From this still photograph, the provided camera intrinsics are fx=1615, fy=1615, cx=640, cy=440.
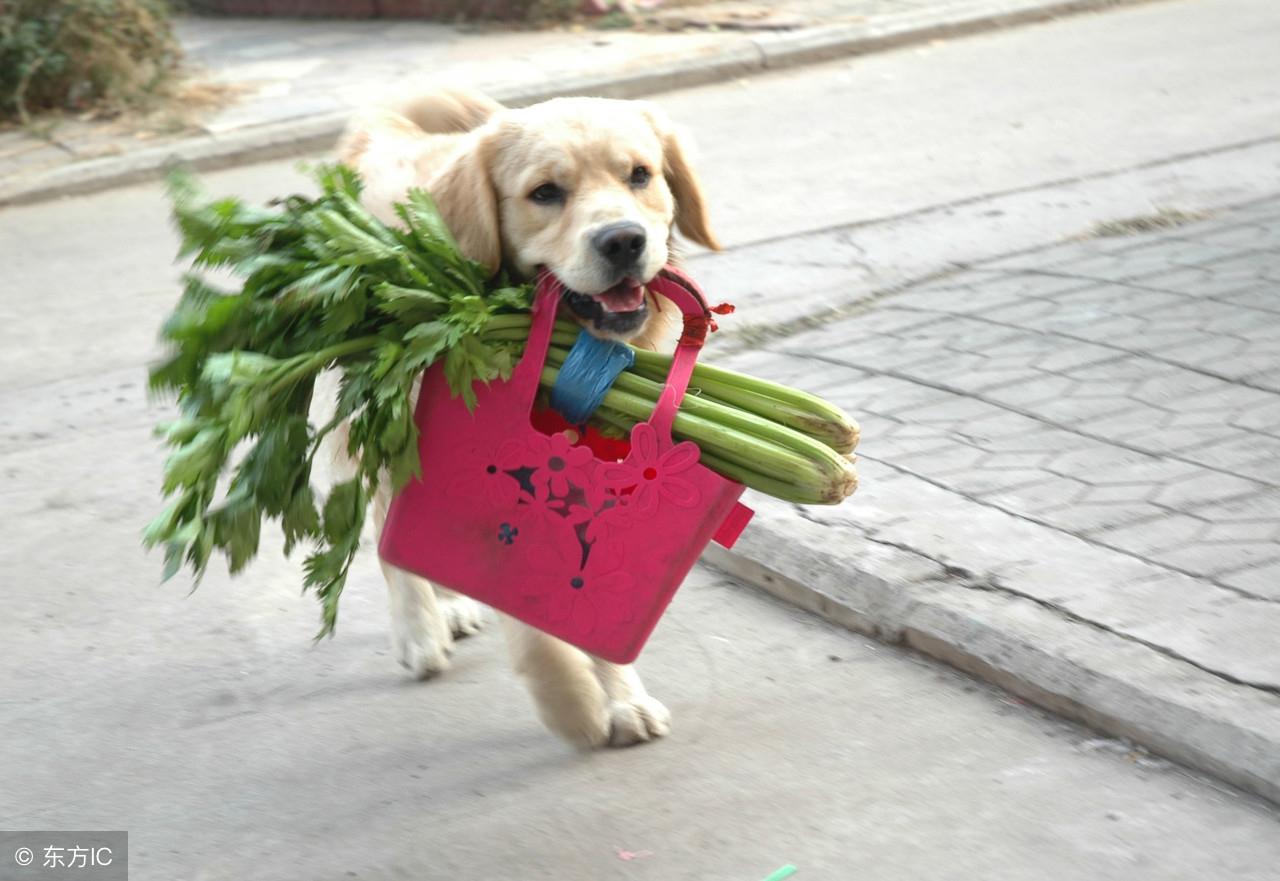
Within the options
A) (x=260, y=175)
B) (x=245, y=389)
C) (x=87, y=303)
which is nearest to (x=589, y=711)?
(x=245, y=389)

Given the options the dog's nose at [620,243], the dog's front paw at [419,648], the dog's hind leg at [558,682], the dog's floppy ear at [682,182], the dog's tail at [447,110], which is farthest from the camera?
the dog's tail at [447,110]

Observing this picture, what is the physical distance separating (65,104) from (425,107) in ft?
24.7

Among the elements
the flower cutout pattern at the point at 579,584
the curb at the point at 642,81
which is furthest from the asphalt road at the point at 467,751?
the curb at the point at 642,81

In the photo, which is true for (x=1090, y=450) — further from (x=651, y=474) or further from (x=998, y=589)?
(x=651, y=474)

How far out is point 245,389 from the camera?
3215 mm

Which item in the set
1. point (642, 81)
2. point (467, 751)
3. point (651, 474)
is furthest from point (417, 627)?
point (642, 81)

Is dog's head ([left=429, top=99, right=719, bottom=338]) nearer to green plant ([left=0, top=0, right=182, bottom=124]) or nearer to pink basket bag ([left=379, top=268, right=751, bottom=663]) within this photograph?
pink basket bag ([left=379, top=268, right=751, bottom=663])

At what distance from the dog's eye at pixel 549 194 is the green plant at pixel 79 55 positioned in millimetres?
8116

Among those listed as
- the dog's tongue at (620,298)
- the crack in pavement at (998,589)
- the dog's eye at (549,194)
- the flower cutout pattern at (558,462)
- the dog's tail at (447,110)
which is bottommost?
the crack in pavement at (998,589)

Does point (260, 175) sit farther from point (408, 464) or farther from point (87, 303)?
point (408, 464)

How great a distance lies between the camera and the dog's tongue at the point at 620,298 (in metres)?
3.55

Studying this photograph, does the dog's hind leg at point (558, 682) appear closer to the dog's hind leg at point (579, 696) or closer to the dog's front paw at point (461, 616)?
the dog's hind leg at point (579, 696)

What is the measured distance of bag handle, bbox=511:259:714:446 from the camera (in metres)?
3.33

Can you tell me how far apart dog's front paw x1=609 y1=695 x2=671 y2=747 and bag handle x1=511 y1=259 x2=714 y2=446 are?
77 centimetres
